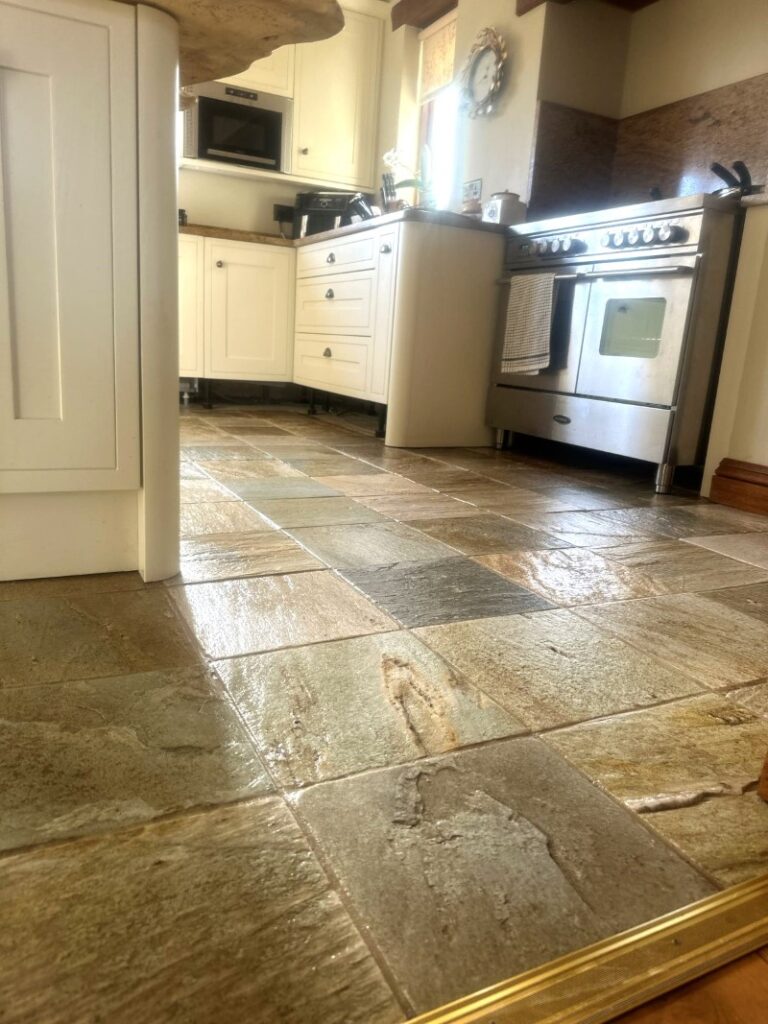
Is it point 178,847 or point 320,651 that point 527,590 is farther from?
point 178,847

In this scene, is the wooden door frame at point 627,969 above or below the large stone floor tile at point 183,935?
above

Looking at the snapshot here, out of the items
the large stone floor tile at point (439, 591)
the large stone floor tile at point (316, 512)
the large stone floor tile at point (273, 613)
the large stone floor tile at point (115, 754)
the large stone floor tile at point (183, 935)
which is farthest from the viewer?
Answer: the large stone floor tile at point (316, 512)

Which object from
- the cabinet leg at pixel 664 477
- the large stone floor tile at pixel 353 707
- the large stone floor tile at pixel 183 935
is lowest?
the large stone floor tile at pixel 183 935

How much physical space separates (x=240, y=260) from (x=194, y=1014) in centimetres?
400

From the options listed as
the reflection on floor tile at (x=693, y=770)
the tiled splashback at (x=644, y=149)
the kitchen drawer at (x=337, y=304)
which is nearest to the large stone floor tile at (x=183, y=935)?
the reflection on floor tile at (x=693, y=770)

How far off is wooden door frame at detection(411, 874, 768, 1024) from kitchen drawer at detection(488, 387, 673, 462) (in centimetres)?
197

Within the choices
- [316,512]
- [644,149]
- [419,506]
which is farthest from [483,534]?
[644,149]

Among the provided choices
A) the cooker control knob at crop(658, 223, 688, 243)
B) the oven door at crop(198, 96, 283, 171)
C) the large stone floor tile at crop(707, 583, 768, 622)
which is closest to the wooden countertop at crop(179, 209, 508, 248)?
the oven door at crop(198, 96, 283, 171)

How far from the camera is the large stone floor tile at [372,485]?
2.19 m

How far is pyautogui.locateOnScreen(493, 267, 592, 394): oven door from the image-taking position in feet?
8.87

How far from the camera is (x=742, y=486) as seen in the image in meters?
2.30

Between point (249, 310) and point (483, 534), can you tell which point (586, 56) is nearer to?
point (249, 310)

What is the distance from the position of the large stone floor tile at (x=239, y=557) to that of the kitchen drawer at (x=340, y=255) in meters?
1.98

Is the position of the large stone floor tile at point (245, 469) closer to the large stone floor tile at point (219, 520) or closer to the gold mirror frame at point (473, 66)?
the large stone floor tile at point (219, 520)
